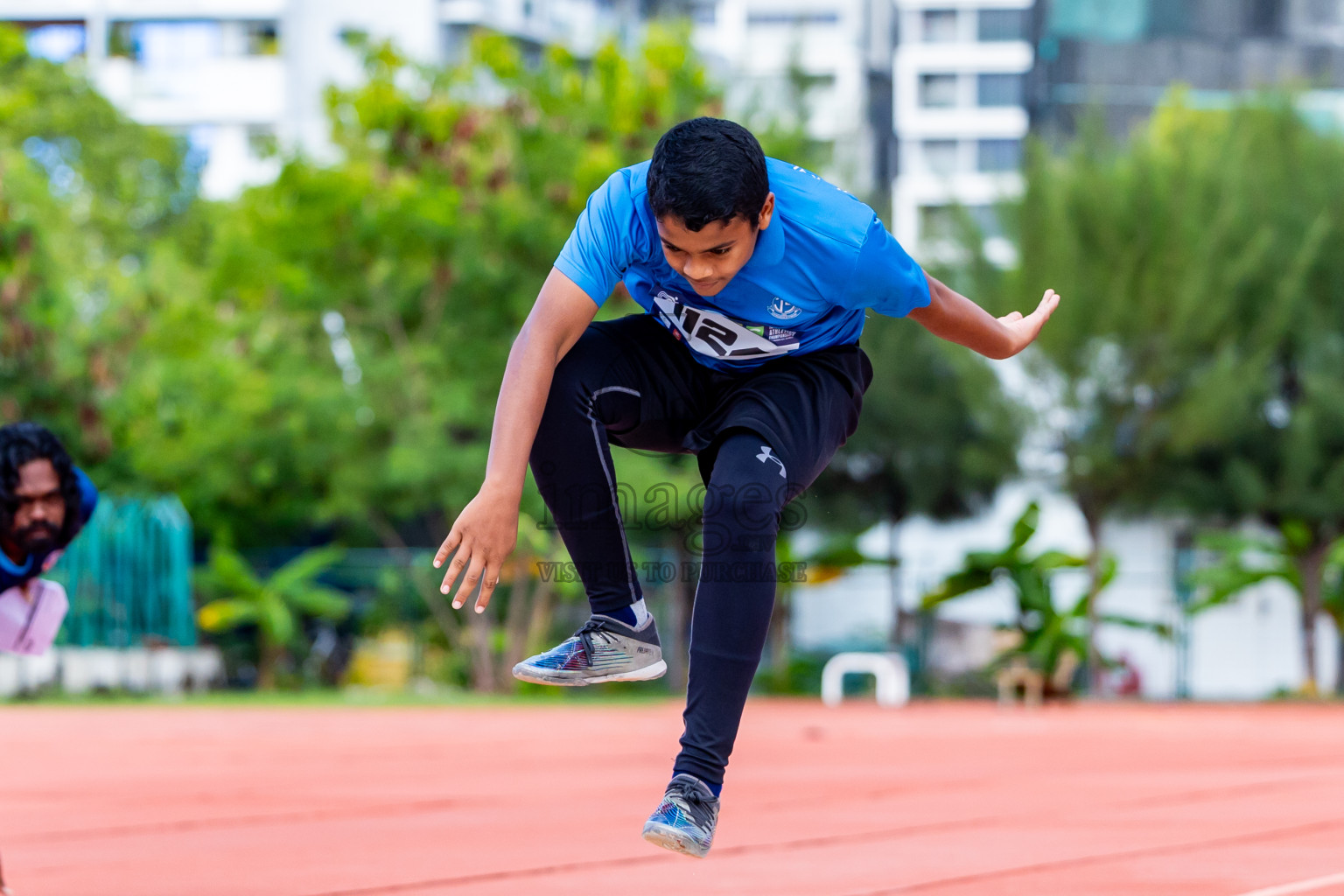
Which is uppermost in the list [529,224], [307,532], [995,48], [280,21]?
[995,48]

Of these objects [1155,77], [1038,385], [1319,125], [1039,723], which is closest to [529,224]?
[1038,385]

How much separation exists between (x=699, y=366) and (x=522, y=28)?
152 feet

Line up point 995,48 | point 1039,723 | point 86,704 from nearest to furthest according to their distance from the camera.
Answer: point 1039,723, point 86,704, point 995,48

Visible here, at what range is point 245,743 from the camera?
10.6m

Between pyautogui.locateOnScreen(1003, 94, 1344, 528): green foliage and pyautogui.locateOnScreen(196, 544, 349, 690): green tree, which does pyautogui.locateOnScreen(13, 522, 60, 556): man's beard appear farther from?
pyautogui.locateOnScreen(1003, 94, 1344, 528): green foliage

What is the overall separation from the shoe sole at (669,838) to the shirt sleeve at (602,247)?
41.7 inches

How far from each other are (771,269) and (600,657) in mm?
978

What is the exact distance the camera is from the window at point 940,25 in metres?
67.2

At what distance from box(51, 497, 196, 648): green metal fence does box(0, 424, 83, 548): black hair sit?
13.9 m

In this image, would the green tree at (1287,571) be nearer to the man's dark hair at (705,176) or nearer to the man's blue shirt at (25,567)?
the man's blue shirt at (25,567)

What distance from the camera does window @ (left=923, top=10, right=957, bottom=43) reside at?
220ft

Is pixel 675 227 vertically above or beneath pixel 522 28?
beneath

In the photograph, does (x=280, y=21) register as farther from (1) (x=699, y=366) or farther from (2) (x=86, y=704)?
(1) (x=699, y=366)

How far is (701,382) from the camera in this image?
3.71 metres
